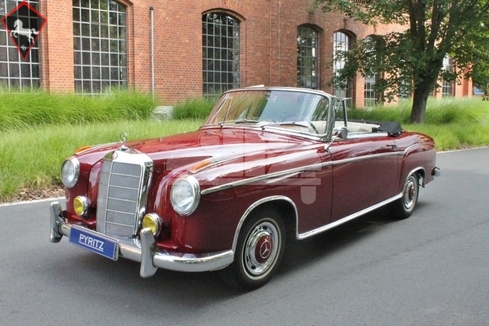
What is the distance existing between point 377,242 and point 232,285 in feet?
7.21

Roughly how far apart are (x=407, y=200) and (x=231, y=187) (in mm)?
3627

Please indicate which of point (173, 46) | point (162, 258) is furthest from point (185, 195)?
point (173, 46)

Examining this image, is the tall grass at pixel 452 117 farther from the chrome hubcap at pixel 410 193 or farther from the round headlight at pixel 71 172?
the round headlight at pixel 71 172

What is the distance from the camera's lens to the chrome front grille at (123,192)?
3955 millimetres

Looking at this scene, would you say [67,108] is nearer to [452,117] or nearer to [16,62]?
[16,62]

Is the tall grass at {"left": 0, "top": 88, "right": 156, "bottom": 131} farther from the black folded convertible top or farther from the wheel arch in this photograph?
the wheel arch

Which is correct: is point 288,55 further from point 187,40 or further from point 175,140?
point 175,140

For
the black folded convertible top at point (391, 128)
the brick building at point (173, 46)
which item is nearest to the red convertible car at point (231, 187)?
the black folded convertible top at point (391, 128)

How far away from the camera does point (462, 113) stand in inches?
852

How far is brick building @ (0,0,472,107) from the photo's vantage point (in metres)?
15.9

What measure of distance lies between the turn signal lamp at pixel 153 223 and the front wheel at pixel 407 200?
3.75m

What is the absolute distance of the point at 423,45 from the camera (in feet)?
59.6

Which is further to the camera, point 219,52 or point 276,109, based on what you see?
point 219,52

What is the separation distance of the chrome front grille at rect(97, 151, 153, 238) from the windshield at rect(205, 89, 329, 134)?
158 centimetres
